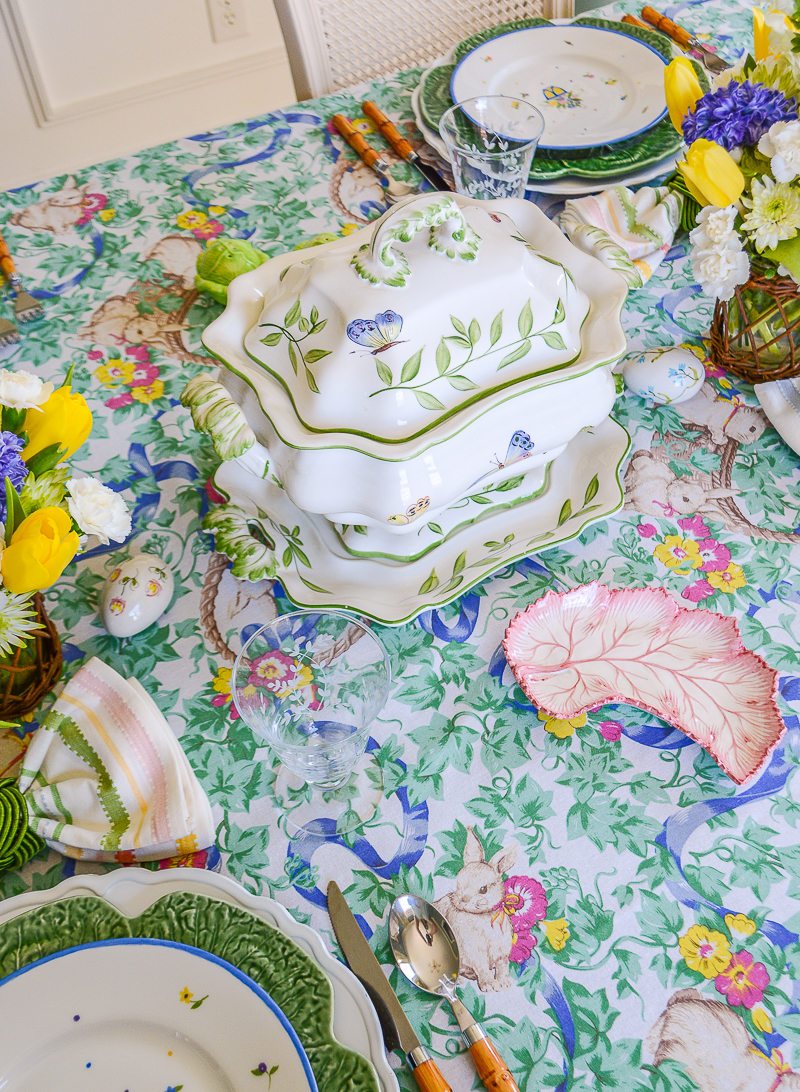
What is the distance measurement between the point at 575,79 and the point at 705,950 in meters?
1.10

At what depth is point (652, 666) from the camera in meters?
0.69

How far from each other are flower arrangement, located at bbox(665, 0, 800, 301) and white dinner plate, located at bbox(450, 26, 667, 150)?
0.32m

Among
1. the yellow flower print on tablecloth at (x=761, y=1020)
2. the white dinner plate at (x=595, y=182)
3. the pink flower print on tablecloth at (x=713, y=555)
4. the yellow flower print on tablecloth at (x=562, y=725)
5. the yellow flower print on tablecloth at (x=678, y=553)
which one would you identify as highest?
the white dinner plate at (x=595, y=182)

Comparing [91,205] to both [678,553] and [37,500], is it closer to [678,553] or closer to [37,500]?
[37,500]

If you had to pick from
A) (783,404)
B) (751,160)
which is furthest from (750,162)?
(783,404)

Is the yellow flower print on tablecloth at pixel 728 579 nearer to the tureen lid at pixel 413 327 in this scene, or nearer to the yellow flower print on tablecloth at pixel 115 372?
the tureen lid at pixel 413 327

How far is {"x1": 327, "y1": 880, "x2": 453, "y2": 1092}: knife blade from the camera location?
507 millimetres

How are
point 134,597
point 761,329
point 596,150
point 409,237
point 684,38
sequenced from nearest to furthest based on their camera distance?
point 409,237 → point 134,597 → point 761,329 → point 596,150 → point 684,38

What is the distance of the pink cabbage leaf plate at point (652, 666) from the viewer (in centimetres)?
65

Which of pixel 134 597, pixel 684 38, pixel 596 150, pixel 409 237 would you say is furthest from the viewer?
pixel 684 38

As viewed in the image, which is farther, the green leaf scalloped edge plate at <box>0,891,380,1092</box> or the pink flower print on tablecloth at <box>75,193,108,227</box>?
the pink flower print on tablecloth at <box>75,193,108,227</box>

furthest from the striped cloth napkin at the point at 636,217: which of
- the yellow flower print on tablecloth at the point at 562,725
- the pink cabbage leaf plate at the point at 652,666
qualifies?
the yellow flower print on tablecloth at the point at 562,725

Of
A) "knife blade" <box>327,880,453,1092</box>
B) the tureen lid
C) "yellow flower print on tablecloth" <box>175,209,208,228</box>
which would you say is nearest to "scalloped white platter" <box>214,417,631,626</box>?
the tureen lid

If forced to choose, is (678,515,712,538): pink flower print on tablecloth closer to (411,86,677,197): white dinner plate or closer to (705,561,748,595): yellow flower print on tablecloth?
(705,561,748,595): yellow flower print on tablecloth
